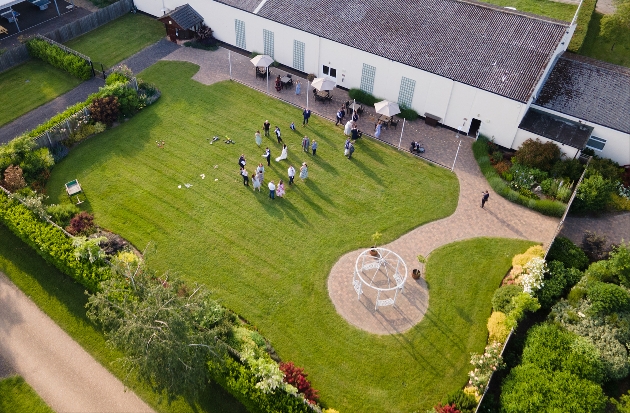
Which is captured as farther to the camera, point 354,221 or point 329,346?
point 354,221

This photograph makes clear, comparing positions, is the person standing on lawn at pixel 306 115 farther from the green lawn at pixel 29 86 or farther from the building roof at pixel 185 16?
the green lawn at pixel 29 86

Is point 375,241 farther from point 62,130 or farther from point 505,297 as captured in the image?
point 62,130

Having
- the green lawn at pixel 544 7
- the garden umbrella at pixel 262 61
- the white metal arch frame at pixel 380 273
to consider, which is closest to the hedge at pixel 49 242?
the white metal arch frame at pixel 380 273

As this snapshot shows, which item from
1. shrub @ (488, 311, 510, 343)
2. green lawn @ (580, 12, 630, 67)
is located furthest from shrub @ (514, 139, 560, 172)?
green lawn @ (580, 12, 630, 67)

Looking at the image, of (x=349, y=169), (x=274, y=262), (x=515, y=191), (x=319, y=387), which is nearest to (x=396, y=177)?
(x=349, y=169)

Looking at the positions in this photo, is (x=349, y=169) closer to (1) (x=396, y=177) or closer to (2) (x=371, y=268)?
(1) (x=396, y=177)
